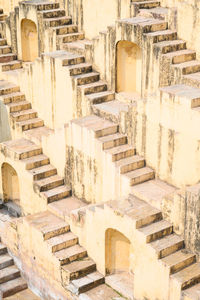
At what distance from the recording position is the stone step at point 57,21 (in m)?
16.8

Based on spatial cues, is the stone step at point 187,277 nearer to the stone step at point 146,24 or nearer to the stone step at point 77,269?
the stone step at point 77,269

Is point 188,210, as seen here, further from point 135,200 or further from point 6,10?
point 6,10

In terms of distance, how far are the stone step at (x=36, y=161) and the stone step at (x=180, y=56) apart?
439cm

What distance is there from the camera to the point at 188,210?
11086mm

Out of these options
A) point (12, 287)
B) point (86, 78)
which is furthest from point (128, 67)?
point (12, 287)

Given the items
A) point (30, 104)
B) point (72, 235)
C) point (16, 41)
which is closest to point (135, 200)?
point (72, 235)

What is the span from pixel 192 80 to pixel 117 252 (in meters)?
4.06

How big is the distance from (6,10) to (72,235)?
9456 millimetres

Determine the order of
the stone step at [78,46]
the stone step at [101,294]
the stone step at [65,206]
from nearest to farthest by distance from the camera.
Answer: the stone step at [101,294], the stone step at [65,206], the stone step at [78,46]

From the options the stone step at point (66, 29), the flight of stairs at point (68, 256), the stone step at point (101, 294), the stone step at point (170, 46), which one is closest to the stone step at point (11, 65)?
the stone step at point (66, 29)

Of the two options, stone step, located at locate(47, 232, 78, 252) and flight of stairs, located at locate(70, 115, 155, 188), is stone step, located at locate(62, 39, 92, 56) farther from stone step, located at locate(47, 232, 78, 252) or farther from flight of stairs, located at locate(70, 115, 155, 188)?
stone step, located at locate(47, 232, 78, 252)

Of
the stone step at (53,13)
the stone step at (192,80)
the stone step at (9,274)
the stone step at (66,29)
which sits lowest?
the stone step at (9,274)

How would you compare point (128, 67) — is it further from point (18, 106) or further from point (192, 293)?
Result: point (192, 293)

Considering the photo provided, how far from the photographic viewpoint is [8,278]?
577 inches
